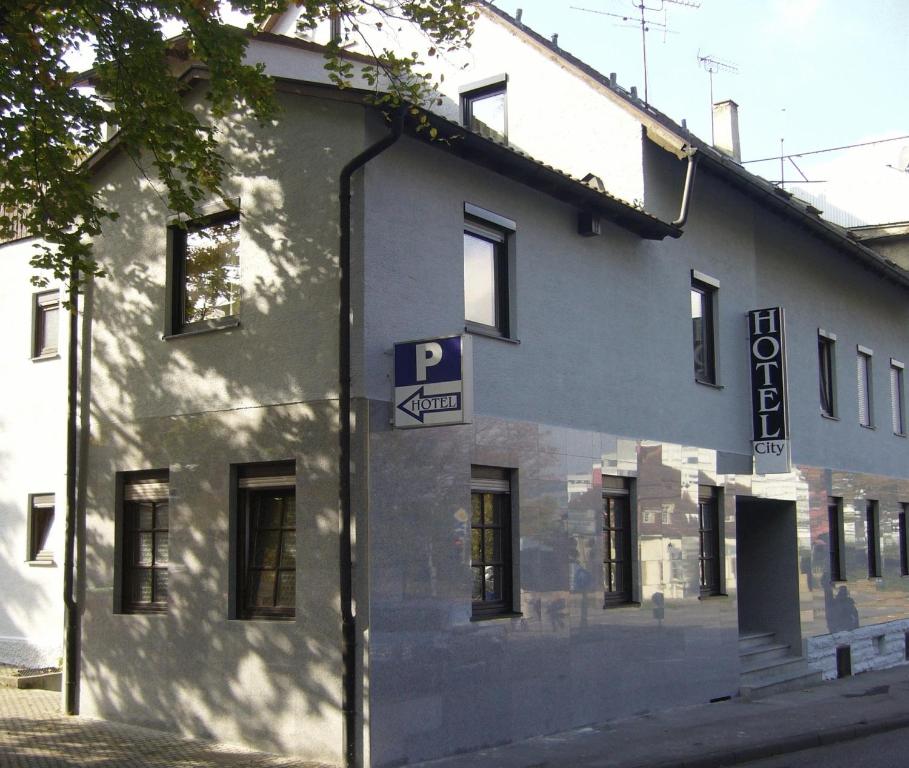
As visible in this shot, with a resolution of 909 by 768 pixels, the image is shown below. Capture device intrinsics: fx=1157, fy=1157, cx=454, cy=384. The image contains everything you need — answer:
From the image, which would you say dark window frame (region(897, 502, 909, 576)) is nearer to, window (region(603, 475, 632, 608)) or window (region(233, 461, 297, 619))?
window (region(603, 475, 632, 608))

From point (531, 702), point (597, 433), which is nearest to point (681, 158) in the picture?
point (597, 433)

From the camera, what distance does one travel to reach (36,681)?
13.7m

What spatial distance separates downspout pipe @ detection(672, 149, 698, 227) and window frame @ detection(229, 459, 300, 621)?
624 cm

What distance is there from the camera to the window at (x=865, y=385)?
21.1 meters

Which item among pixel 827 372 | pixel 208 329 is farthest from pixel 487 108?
pixel 827 372

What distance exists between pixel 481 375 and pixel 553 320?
1521 mm

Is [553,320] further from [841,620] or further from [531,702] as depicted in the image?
[841,620]

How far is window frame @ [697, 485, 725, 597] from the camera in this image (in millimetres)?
15461

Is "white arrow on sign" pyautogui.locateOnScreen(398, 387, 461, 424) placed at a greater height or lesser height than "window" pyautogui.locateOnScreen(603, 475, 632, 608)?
greater

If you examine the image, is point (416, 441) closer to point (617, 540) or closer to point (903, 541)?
point (617, 540)

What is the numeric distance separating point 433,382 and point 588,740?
4.19 metres

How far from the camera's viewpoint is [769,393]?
54.2 feet

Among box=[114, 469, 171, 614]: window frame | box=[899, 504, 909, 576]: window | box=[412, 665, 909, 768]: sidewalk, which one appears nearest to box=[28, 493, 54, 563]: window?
box=[114, 469, 171, 614]: window frame

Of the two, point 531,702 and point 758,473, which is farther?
point 758,473
